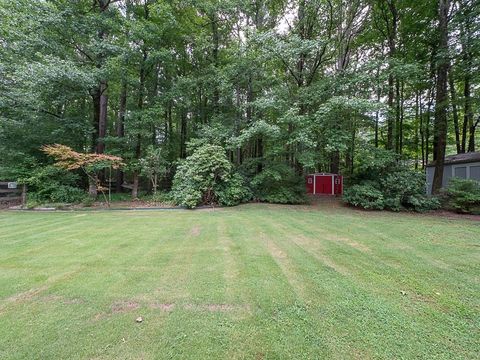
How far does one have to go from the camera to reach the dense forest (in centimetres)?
914

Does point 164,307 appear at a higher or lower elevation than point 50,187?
lower

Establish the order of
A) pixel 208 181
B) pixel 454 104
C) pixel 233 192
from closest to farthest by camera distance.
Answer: pixel 208 181 → pixel 233 192 → pixel 454 104

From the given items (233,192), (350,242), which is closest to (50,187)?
(233,192)

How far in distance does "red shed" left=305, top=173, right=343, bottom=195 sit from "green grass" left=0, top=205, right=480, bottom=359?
1155cm

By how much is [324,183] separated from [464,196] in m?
8.74

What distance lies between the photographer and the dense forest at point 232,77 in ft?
30.0

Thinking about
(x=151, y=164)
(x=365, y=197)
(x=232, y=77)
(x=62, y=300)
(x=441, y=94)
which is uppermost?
(x=232, y=77)

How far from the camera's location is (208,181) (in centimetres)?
941

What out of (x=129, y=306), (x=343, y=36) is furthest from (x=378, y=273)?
(x=343, y=36)

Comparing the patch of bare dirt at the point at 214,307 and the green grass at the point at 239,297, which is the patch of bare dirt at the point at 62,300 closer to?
the green grass at the point at 239,297

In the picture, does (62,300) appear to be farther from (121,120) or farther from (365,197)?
(121,120)

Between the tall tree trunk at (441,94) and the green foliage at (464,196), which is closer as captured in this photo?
the green foliage at (464,196)

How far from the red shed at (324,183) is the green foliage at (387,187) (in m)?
6.45

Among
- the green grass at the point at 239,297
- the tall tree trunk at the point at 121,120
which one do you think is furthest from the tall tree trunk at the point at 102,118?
the green grass at the point at 239,297
